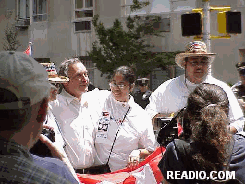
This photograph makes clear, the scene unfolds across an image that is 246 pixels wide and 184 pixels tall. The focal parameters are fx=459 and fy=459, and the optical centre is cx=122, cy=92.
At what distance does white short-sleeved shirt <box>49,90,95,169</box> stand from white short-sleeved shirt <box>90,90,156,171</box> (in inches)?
3.3

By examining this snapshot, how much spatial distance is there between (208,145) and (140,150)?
186cm

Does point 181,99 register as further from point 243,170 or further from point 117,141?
point 243,170

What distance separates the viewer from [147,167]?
3219mm

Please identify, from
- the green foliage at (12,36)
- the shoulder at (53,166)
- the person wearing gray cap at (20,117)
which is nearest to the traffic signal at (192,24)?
the shoulder at (53,166)

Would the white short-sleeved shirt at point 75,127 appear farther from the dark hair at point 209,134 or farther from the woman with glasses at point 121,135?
the dark hair at point 209,134

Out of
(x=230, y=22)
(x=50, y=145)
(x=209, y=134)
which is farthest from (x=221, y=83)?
(x=230, y=22)

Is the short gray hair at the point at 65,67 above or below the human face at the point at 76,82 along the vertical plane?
above

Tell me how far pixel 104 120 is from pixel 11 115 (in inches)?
105

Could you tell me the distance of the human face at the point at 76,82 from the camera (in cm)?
406

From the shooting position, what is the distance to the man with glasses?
3893mm

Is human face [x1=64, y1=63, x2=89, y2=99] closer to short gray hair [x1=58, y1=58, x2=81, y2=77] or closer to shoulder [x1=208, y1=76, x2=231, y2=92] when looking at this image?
short gray hair [x1=58, y1=58, x2=81, y2=77]

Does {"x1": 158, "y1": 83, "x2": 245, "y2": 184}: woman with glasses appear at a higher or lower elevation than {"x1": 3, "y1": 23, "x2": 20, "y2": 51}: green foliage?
lower

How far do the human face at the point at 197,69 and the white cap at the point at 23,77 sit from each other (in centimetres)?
253

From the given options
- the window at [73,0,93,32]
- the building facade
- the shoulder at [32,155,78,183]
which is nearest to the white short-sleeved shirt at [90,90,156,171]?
the shoulder at [32,155,78,183]
